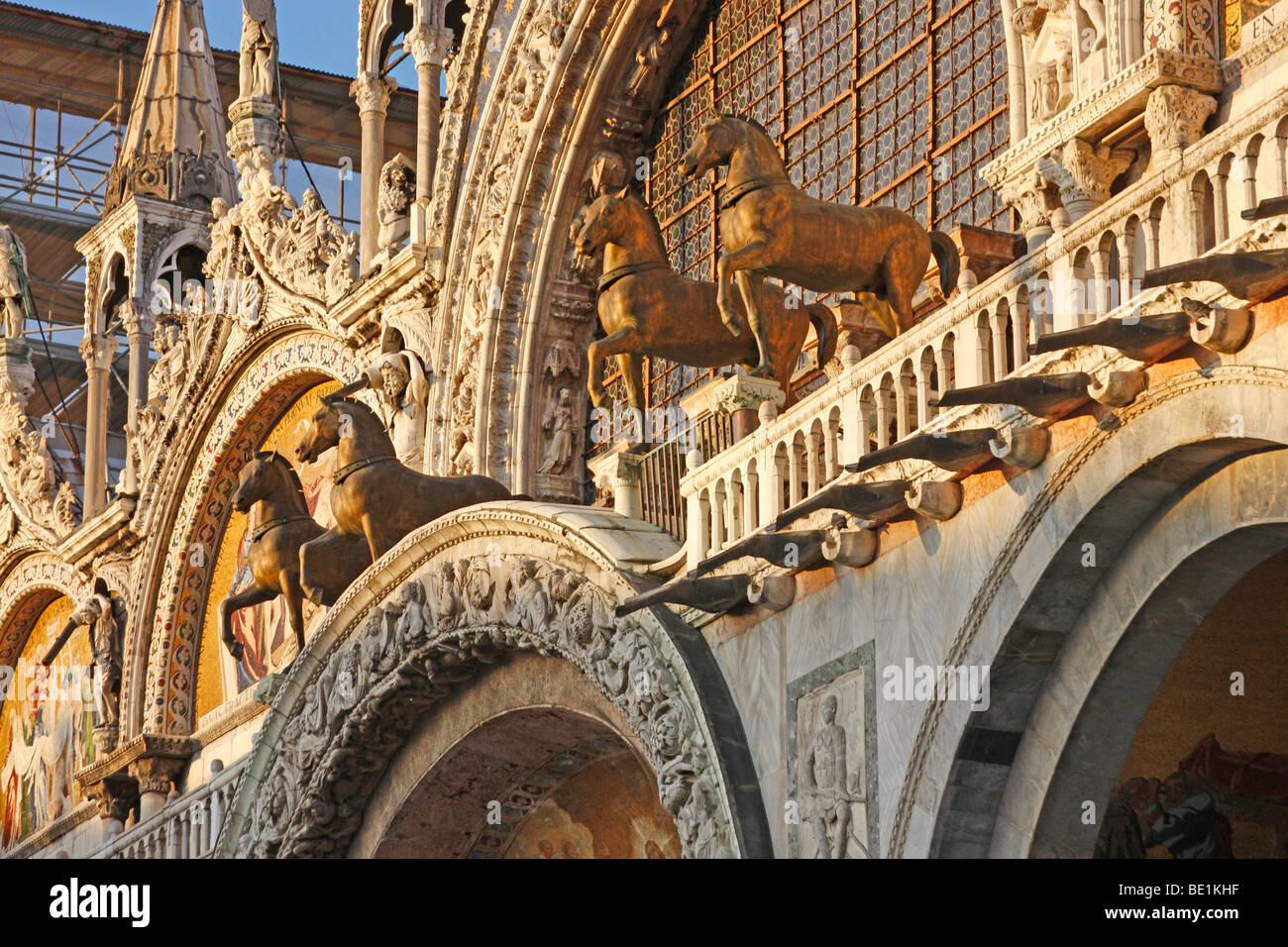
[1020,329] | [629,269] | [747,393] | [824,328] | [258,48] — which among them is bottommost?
[1020,329]

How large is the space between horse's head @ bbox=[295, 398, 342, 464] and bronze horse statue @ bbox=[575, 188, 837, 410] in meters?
3.39

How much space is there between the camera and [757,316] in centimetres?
1305

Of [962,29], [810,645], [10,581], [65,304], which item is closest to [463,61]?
[962,29]

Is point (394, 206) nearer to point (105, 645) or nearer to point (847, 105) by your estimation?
point (847, 105)

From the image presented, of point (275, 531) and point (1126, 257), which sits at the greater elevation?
point (275, 531)

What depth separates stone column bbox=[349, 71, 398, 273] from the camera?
20141mm

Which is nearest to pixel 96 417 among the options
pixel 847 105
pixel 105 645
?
pixel 105 645

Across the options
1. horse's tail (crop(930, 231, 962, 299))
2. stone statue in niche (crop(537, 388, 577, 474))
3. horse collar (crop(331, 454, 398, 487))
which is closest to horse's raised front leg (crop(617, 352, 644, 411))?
horse's tail (crop(930, 231, 962, 299))

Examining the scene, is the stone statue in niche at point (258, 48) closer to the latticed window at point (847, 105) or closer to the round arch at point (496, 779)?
the latticed window at point (847, 105)

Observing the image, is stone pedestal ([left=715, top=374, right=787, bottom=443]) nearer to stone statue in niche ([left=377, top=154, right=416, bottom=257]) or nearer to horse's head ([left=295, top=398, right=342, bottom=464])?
horse's head ([left=295, top=398, right=342, bottom=464])

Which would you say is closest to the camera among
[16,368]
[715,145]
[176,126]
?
[715,145]

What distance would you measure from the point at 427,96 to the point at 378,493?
5.20 meters

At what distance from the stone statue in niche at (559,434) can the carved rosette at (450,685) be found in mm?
3238

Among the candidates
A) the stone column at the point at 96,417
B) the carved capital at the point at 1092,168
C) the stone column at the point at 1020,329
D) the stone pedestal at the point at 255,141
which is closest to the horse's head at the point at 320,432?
the stone pedestal at the point at 255,141
